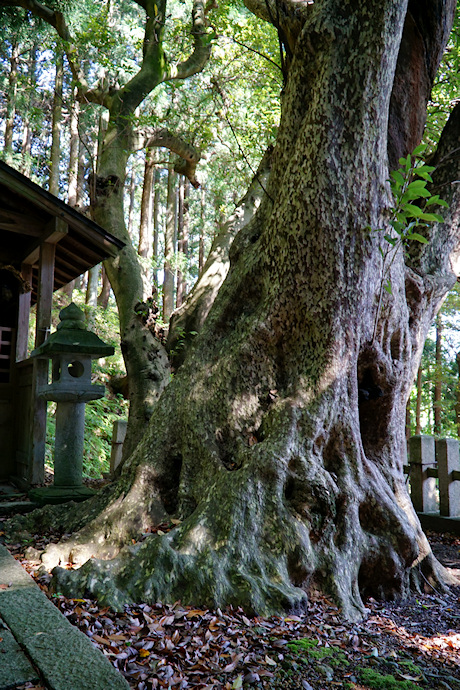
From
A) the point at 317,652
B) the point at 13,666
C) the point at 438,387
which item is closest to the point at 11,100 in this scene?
the point at 438,387

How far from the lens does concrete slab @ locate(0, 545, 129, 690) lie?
2133mm

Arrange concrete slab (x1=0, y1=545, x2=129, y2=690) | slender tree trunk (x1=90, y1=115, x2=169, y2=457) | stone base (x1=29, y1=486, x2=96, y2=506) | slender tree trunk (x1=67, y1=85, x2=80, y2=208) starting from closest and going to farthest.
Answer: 1. concrete slab (x1=0, y1=545, x2=129, y2=690)
2. stone base (x1=29, y1=486, x2=96, y2=506)
3. slender tree trunk (x1=90, y1=115, x2=169, y2=457)
4. slender tree trunk (x1=67, y1=85, x2=80, y2=208)

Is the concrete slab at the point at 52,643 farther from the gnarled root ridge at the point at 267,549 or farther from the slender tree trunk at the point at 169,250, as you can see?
the slender tree trunk at the point at 169,250

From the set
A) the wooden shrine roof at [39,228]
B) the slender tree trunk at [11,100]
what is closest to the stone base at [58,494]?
the wooden shrine roof at [39,228]

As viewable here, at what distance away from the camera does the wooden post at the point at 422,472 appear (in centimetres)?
759

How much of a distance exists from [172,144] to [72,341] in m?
5.08

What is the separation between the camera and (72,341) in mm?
6176

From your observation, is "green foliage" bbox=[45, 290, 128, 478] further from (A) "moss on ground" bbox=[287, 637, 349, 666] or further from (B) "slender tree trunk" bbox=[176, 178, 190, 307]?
(A) "moss on ground" bbox=[287, 637, 349, 666]

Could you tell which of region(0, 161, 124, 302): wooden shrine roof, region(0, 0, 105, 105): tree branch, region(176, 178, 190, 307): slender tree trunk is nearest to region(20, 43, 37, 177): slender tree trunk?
region(176, 178, 190, 307): slender tree trunk

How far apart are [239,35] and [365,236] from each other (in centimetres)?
771

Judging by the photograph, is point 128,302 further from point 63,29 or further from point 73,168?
point 73,168

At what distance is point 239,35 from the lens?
1002 centimetres

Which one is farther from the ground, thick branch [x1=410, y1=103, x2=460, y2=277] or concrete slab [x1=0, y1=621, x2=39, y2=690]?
thick branch [x1=410, y1=103, x2=460, y2=277]

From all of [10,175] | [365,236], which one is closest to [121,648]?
[365,236]
